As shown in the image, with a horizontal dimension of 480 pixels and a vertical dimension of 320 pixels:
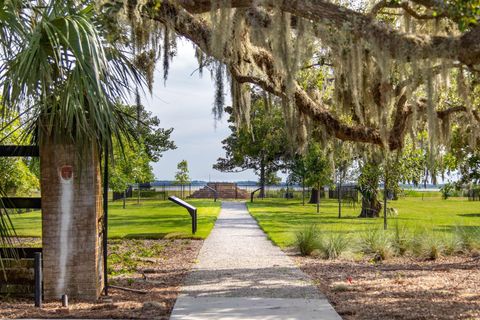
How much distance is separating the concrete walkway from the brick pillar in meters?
1.30

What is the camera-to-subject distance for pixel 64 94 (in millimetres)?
7328

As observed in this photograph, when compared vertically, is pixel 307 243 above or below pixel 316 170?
below

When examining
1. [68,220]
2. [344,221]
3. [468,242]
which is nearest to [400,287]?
[68,220]

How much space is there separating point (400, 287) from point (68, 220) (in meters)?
4.83

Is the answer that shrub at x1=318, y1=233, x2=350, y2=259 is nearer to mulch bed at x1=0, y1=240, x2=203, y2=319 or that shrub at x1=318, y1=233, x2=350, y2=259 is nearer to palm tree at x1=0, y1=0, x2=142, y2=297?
mulch bed at x1=0, y1=240, x2=203, y2=319

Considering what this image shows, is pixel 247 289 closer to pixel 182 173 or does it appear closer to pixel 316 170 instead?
pixel 316 170

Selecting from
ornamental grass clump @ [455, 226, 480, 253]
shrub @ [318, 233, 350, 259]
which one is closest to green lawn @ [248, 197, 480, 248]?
ornamental grass clump @ [455, 226, 480, 253]

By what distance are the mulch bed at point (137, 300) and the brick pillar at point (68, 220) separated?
275mm

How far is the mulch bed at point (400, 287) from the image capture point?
7.53 meters

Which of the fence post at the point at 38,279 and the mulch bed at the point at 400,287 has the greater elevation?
the fence post at the point at 38,279

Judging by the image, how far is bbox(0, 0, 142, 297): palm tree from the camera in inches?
283

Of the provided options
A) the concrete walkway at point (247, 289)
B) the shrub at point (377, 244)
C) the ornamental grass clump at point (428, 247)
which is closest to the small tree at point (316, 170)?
the concrete walkway at point (247, 289)

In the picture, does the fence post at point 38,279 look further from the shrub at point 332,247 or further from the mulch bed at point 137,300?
the shrub at point 332,247

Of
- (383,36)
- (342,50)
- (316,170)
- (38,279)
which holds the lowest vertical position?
(38,279)
